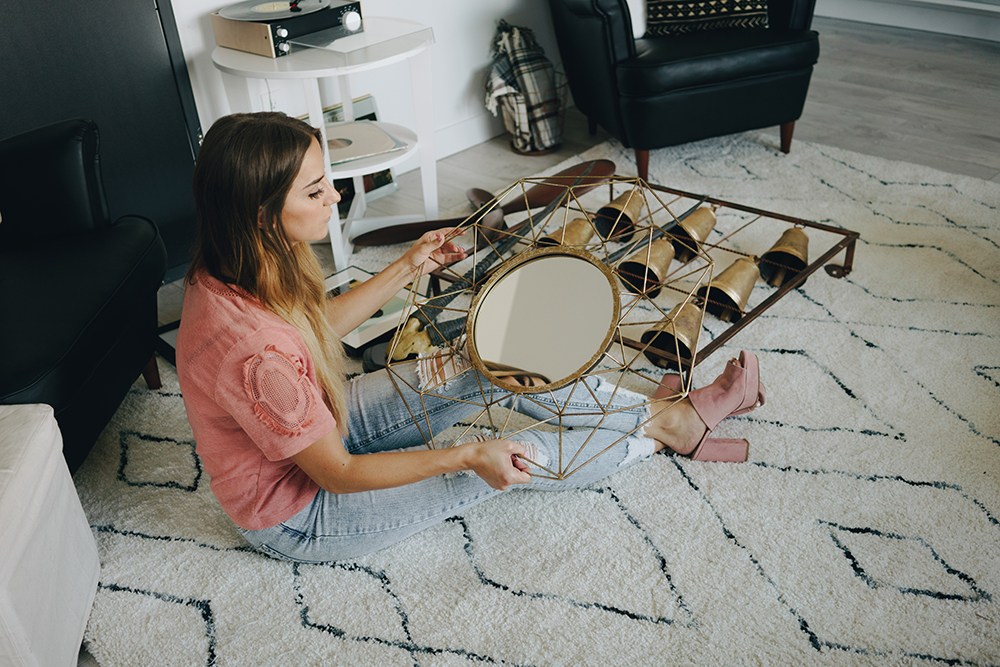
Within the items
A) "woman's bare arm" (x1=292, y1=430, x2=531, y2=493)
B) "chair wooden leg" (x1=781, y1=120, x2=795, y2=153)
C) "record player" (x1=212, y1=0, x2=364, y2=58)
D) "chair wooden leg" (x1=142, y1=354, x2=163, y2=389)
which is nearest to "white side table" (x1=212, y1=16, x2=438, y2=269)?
"record player" (x1=212, y1=0, x2=364, y2=58)

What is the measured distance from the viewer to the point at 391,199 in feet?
9.46

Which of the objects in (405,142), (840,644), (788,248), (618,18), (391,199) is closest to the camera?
(840,644)

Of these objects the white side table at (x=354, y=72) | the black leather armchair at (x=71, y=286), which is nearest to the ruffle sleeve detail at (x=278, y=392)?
the black leather armchair at (x=71, y=286)

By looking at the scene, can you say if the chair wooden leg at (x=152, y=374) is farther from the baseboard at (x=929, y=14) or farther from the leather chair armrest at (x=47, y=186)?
the baseboard at (x=929, y=14)

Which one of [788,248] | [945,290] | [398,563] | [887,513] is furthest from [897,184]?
[398,563]

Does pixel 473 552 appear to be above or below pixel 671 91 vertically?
below

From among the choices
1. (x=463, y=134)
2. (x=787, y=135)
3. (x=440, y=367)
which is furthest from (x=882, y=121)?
(x=440, y=367)

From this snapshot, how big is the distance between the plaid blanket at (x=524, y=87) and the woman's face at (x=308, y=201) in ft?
6.36

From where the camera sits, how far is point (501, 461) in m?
1.18

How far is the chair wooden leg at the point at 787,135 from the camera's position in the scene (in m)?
2.94

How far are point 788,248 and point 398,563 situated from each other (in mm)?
1209

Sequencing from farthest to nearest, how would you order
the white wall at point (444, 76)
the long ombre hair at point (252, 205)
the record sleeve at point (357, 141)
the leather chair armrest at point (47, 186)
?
1. the white wall at point (444, 76)
2. the record sleeve at point (357, 141)
3. the leather chair armrest at point (47, 186)
4. the long ombre hair at point (252, 205)

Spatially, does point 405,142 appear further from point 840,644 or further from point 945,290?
point 840,644

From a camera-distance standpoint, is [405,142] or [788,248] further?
[405,142]
